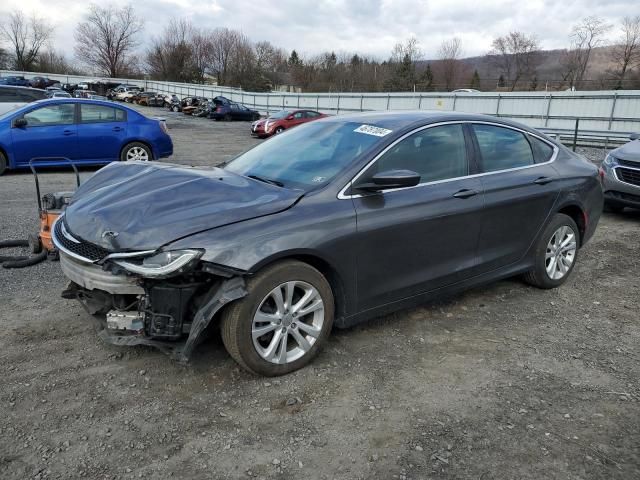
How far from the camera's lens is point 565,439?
282 cm

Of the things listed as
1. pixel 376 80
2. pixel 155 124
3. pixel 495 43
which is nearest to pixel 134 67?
pixel 376 80

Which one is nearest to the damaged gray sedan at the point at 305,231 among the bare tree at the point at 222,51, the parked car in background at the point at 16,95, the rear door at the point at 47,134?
the rear door at the point at 47,134

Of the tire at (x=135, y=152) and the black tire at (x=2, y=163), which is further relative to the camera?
the tire at (x=135, y=152)

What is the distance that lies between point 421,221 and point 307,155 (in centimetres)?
97

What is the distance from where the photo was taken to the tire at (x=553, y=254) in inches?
190

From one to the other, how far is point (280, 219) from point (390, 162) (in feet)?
3.29

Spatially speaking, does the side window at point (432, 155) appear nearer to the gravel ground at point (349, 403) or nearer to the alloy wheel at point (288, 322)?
the alloy wheel at point (288, 322)

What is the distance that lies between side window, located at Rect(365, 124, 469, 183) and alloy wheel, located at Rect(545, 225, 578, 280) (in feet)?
4.57

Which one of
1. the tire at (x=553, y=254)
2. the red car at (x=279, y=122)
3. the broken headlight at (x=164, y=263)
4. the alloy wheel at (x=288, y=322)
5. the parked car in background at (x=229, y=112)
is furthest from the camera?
the parked car in background at (x=229, y=112)

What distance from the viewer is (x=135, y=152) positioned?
11156mm

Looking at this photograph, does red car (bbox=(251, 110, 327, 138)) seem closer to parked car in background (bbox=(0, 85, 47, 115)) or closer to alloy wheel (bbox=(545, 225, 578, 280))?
parked car in background (bbox=(0, 85, 47, 115))

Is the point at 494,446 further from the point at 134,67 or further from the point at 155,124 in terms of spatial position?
the point at 134,67

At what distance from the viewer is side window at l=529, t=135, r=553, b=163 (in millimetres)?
4836

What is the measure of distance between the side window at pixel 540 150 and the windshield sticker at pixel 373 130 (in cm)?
173
